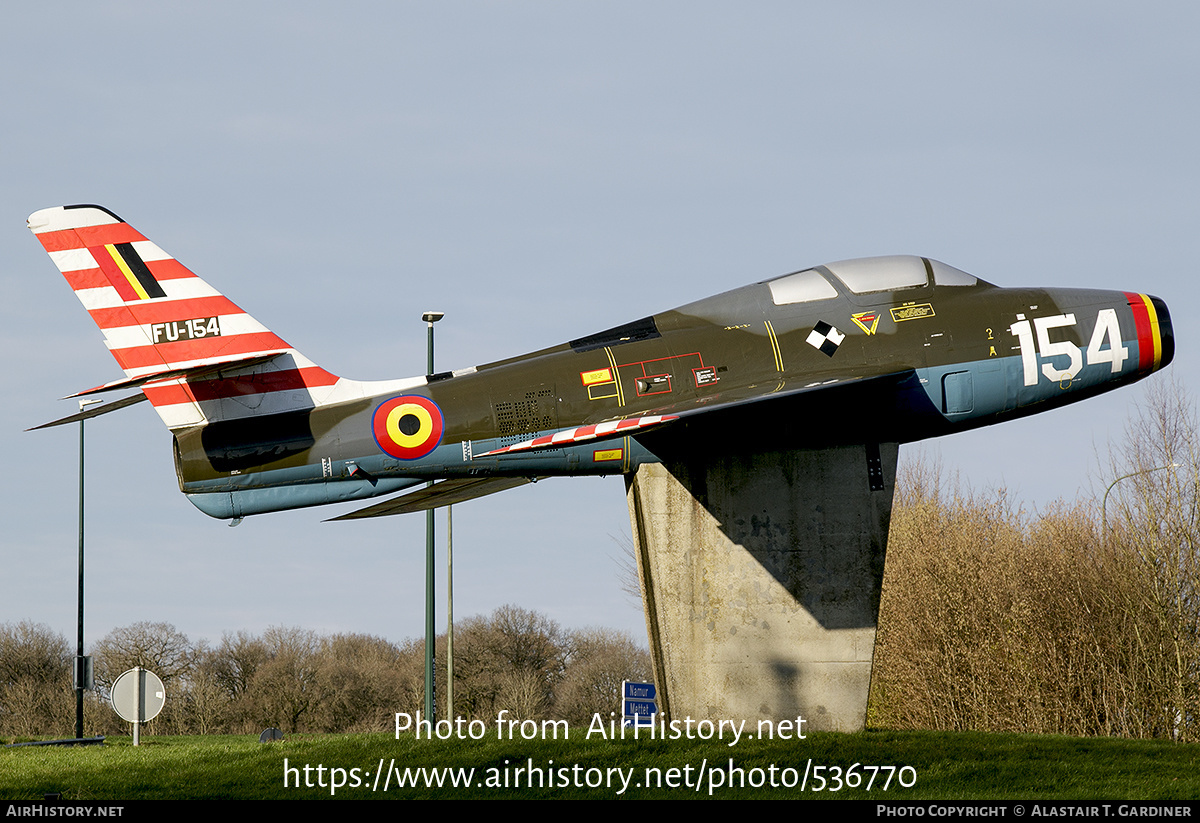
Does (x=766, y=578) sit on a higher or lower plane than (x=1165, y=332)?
lower

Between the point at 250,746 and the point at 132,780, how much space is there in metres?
1.85

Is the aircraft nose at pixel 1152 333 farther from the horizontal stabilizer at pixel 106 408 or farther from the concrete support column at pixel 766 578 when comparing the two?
the horizontal stabilizer at pixel 106 408

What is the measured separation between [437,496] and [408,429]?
95.9 inches

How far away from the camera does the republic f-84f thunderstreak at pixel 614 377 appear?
574 inches

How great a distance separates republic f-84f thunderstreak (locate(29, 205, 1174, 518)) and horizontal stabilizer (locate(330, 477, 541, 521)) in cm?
90

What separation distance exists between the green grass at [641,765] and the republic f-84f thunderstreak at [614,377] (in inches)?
126

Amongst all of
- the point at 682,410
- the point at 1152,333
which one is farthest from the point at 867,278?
the point at 1152,333

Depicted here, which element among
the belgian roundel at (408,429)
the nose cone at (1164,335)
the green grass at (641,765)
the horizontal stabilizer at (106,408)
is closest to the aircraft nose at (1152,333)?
the nose cone at (1164,335)

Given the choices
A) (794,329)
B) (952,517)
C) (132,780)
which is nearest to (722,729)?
(794,329)

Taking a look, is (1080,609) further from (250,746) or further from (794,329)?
(250,746)

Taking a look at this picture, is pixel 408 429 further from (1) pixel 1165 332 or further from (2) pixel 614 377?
(1) pixel 1165 332

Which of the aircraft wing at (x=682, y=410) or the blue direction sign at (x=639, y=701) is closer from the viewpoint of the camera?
the aircraft wing at (x=682, y=410)

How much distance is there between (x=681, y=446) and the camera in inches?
600

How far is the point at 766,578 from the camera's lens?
49.5 feet
